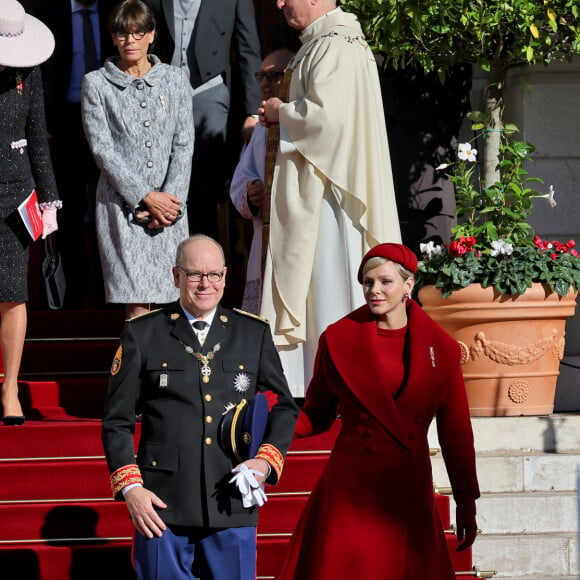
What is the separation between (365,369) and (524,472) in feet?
7.74

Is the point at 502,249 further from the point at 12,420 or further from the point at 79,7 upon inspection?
the point at 79,7

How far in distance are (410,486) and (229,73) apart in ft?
11.9

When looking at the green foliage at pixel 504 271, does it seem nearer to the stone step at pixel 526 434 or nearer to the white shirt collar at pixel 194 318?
the stone step at pixel 526 434

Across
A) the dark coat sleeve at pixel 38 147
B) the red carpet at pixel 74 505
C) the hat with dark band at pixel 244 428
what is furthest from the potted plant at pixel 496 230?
the hat with dark band at pixel 244 428

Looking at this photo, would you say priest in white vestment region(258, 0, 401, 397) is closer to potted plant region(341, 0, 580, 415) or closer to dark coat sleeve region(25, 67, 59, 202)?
potted plant region(341, 0, 580, 415)

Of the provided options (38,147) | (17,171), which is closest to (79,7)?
(38,147)

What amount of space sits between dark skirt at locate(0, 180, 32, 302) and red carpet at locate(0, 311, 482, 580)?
0.61 m

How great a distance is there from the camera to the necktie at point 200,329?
4.32 m

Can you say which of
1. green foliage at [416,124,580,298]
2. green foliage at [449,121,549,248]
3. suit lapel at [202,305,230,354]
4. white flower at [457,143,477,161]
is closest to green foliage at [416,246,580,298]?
green foliage at [416,124,580,298]

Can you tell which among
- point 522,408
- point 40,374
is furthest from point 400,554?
point 40,374

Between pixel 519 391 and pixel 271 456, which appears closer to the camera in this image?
pixel 271 456

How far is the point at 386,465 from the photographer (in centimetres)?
461

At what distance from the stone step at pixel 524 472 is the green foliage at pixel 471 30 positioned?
6.87 feet

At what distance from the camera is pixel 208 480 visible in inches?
164
